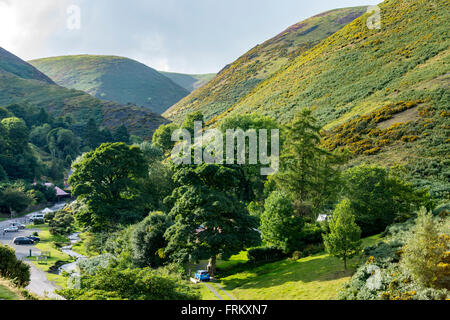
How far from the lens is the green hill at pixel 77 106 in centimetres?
13416

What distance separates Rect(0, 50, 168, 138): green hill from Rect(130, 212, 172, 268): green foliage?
9530 centimetres

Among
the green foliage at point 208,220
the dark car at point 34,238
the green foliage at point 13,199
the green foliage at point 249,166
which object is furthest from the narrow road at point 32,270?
the green foliage at point 249,166

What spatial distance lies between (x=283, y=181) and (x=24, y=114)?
10640 centimetres

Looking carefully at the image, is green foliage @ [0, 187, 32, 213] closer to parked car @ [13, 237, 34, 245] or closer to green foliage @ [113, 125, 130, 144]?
parked car @ [13, 237, 34, 245]

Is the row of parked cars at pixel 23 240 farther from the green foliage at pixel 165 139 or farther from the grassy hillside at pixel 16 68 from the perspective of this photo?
the grassy hillside at pixel 16 68

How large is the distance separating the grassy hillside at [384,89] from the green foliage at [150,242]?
27145 millimetres

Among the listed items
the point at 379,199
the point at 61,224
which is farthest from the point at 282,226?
the point at 61,224

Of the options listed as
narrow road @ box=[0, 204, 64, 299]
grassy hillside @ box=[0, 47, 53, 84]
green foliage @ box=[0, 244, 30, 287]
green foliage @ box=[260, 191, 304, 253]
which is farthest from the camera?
grassy hillside @ box=[0, 47, 53, 84]

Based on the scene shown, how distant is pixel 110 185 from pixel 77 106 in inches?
4672

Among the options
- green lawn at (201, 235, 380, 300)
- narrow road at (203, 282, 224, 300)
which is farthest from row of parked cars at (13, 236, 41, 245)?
green lawn at (201, 235, 380, 300)

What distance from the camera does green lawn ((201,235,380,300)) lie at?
20.0m

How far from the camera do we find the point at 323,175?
33.4 m
